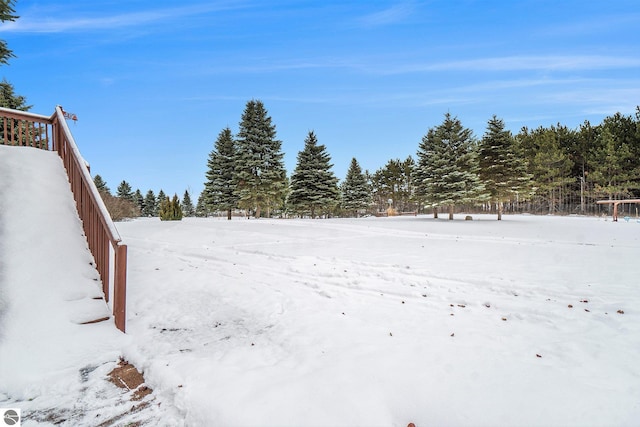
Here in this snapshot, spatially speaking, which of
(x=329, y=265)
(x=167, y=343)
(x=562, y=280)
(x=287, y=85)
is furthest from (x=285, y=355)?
(x=287, y=85)

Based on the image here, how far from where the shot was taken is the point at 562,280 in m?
5.35

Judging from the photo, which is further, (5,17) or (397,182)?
(397,182)

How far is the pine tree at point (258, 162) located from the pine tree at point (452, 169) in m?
11.4

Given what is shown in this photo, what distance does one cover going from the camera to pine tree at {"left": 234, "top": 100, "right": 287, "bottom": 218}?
23.8 metres

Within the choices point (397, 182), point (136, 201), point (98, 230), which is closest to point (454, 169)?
point (98, 230)

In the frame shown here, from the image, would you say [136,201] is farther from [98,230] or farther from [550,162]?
[550,162]

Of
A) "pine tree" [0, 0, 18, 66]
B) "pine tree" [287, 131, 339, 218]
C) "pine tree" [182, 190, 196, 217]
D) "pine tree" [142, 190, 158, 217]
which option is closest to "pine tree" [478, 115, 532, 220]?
"pine tree" [287, 131, 339, 218]

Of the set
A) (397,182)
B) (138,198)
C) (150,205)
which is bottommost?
(150,205)

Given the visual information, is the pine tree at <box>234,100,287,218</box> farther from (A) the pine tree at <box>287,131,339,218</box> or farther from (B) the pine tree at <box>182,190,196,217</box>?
(B) the pine tree at <box>182,190,196,217</box>

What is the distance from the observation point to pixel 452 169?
66.7 ft

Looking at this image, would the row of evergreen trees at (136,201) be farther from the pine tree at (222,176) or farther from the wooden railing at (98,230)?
the wooden railing at (98,230)
